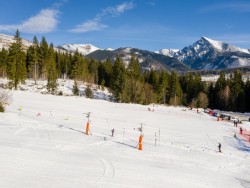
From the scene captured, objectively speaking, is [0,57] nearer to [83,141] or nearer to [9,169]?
[83,141]

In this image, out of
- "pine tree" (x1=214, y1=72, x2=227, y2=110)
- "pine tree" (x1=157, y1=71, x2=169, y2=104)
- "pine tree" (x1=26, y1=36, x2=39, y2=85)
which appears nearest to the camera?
"pine tree" (x1=26, y1=36, x2=39, y2=85)

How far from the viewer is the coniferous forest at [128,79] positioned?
76.8 metres

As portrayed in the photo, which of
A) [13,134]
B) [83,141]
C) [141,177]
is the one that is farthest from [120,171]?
[13,134]

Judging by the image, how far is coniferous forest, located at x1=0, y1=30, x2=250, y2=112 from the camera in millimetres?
76750

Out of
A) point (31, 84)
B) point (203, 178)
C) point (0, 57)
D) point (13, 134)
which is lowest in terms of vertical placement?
point (203, 178)

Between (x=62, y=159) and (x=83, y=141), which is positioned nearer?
(x=62, y=159)

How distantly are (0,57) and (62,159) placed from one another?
269ft

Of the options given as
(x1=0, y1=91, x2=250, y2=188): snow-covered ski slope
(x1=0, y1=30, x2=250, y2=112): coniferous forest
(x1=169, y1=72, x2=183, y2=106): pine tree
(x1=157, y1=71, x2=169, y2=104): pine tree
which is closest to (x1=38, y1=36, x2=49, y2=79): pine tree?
(x1=0, y1=30, x2=250, y2=112): coniferous forest

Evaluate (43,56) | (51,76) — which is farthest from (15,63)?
(43,56)

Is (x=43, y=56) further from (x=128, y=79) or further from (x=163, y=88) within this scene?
(x=163, y=88)

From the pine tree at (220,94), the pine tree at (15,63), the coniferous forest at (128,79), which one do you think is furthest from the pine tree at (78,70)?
the pine tree at (220,94)

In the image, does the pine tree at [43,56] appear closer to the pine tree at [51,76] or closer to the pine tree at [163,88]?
the pine tree at [51,76]

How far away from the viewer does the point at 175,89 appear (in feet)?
341

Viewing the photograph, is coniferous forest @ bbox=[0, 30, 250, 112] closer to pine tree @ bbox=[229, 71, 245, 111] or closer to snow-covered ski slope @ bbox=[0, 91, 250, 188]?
pine tree @ bbox=[229, 71, 245, 111]
